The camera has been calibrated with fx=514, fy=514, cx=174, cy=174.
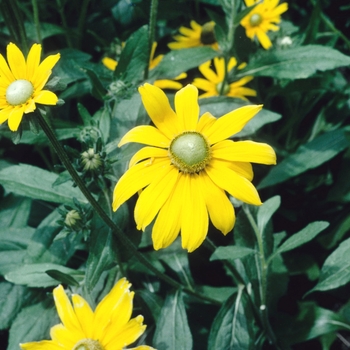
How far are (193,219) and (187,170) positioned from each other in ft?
0.40

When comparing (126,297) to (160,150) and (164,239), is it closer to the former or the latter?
(164,239)

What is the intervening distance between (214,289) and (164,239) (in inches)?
26.2

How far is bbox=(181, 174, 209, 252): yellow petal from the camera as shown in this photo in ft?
3.59

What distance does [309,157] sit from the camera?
1.85 m

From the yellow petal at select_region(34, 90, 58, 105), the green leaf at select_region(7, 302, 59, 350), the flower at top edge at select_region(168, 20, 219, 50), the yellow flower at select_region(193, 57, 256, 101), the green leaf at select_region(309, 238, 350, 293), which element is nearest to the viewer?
the yellow petal at select_region(34, 90, 58, 105)

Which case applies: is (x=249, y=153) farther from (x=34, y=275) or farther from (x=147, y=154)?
(x=34, y=275)

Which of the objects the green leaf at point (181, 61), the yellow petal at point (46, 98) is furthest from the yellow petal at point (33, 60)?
the green leaf at point (181, 61)

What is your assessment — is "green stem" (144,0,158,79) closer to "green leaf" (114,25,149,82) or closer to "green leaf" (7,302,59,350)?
"green leaf" (114,25,149,82)

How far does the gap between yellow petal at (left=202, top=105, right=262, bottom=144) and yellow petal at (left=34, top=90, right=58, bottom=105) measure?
0.36 m

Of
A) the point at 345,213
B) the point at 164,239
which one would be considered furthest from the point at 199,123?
the point at 345,213

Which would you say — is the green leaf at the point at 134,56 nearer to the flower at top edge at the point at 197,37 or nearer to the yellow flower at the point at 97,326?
the flower at top edge at the point at 197,37

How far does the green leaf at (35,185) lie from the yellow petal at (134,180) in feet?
1.30

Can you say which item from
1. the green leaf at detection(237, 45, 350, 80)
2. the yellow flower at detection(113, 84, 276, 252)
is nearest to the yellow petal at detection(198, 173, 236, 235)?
the yellow flower at detection(113, 84, 276, 252)

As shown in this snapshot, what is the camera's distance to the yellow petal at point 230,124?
1.14 metres
